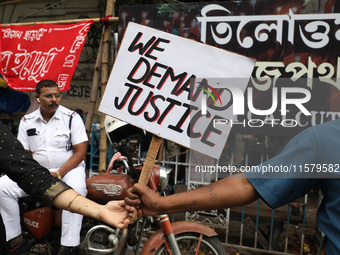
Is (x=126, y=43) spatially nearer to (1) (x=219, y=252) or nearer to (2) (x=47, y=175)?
(2) (x=47, y=175)

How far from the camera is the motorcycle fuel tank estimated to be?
2.70 metres

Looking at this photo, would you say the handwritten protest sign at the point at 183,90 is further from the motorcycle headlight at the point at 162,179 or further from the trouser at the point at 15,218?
the trouser at the point at 15,218

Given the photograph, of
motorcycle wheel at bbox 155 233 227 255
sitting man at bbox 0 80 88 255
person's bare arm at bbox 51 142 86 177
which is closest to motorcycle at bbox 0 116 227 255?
motorcycle wheel at bbox 155 233 227 255

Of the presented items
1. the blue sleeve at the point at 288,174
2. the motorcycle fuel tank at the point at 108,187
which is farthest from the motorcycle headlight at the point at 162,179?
the blue sleeve at the point at 288,174

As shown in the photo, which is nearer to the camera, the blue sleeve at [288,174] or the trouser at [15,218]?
the blue sleeve at [288,174]

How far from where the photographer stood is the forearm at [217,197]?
4.11 feet

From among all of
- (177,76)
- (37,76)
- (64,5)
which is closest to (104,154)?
(37,76)

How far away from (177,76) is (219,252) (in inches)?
73.5

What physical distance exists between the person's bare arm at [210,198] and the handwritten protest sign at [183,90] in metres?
0.27

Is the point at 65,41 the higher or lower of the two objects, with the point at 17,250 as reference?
higher

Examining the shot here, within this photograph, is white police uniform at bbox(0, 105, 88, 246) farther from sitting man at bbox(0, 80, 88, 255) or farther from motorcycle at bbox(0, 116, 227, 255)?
motorcycle at bbox(0, 116, 227, 255)

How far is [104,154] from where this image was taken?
13.0 feet

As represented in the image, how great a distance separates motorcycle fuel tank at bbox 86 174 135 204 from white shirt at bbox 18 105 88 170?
20.7 inches

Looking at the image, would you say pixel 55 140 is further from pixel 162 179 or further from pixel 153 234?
pixel 153 234
